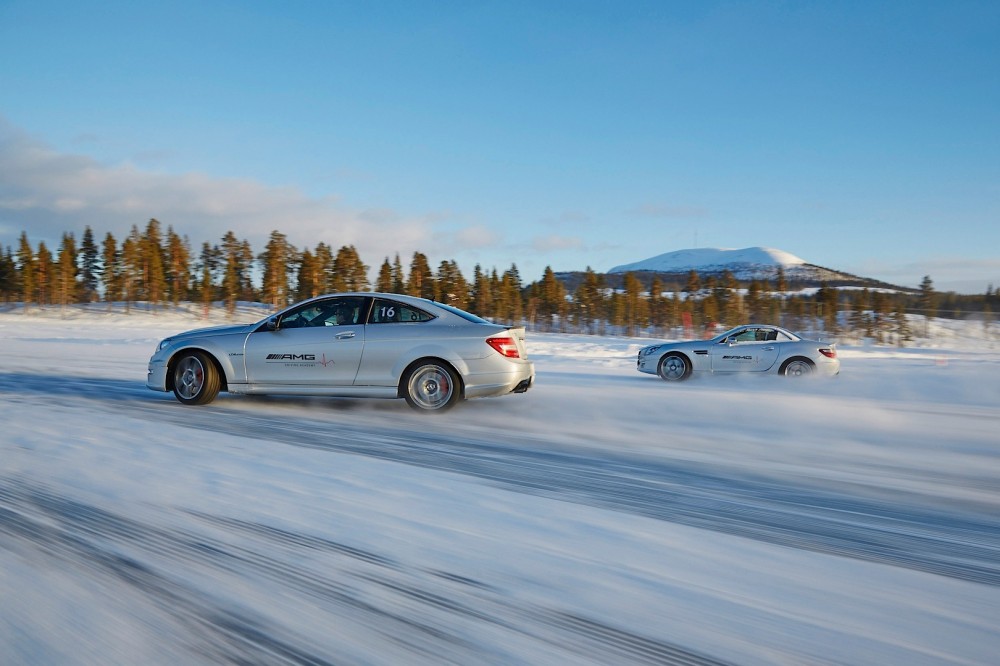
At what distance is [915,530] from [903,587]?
3.13 feet

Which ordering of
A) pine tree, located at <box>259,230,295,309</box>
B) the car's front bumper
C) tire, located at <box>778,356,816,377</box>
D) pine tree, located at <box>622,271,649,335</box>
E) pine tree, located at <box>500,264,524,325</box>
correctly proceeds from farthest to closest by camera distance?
pine tree, located at <box>622,271,649,335</box> < pine tree, located at <box>500,264,524,325</box> < pine tree, located at <box>259,230,295,309</box> < tire, located at <box>778,356,816,377</box> < the car's front bumper

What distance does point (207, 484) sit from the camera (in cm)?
383

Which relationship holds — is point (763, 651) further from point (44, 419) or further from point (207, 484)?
point (44, 419)

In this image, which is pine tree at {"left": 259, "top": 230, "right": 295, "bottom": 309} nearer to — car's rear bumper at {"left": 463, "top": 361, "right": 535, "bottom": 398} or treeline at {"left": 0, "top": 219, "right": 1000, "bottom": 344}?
treeline at {"left": 0, "top": 219, "right": 1000, "bottom": 344}

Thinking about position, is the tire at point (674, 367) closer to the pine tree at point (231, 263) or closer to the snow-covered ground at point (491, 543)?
the snow-covered ground at point (491, 543)

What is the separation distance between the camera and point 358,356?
7.05 m

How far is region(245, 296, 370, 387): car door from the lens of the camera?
7.06 meters

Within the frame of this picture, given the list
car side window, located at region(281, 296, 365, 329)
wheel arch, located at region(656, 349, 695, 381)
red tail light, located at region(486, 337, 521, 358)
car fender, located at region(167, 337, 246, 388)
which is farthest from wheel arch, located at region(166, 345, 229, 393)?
wheel arch, located at region(656, 349, 695, 381)

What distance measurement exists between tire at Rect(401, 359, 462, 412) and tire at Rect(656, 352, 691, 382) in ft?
24.5

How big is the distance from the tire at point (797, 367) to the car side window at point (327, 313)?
32.1 ft

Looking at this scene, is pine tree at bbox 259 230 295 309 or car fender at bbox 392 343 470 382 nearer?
car fender at bbox 392 343 470 382

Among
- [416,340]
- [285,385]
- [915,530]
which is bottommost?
[915,530]

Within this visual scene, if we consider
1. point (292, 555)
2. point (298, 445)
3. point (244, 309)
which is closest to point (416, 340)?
A: point (298, 445)

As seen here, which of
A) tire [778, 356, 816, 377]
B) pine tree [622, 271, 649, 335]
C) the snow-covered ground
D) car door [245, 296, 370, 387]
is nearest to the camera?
the snow-covered ground
